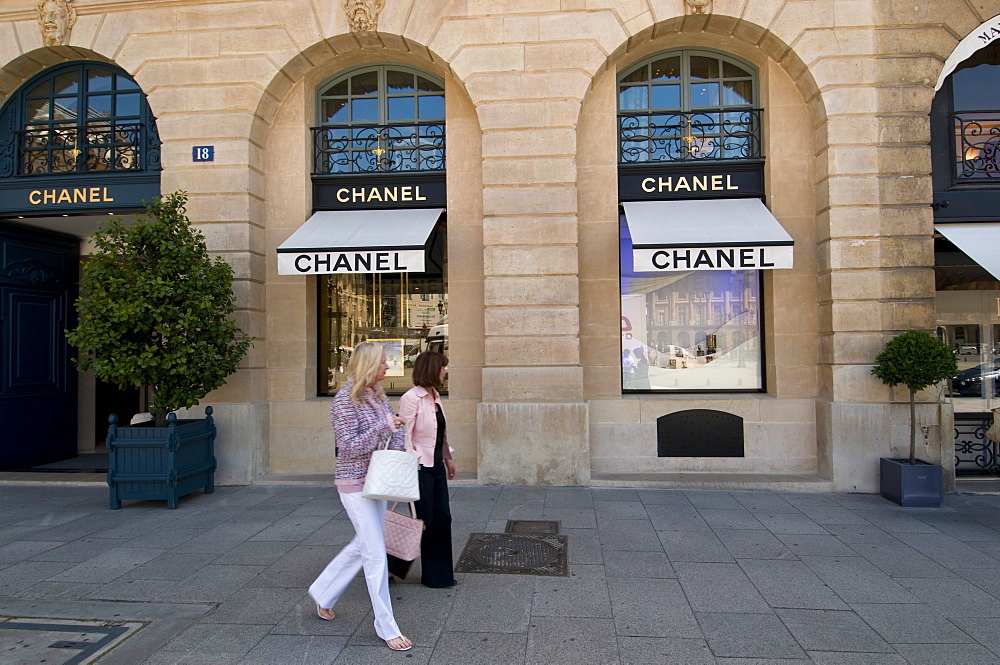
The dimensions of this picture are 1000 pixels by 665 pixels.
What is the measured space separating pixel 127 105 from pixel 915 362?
11622 mm

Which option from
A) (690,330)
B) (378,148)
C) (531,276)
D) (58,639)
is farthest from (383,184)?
(58,639)

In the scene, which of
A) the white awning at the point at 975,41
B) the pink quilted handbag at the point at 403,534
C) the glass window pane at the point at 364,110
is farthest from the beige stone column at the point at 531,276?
the white awning at the point at 975,41

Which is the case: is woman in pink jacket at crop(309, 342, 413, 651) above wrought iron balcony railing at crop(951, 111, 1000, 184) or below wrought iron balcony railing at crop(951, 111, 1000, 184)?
below

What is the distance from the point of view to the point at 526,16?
→ 27.8 feet

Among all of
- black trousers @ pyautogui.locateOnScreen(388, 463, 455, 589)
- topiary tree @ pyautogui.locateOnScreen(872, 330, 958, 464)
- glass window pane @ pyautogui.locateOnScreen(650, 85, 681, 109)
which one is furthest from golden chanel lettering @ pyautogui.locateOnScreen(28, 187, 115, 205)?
topiary tree @ pyautogui.locateOnScreen(872, 330, 958, 464)

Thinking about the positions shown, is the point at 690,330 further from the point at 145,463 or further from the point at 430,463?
the point at 145,463

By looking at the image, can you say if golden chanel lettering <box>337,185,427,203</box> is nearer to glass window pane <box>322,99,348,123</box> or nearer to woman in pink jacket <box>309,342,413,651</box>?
glass window pane <box>322,99,348,123</box>

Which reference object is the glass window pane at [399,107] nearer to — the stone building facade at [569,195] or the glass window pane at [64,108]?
the stone building facade at [569,195]

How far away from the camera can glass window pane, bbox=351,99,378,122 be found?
9445mm

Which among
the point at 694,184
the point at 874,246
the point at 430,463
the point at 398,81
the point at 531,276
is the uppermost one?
the point at 398,81

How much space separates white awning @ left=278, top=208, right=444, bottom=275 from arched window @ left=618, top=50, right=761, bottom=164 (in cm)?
338

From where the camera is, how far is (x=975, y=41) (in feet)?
26.0

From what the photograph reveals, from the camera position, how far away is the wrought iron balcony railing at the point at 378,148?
9.23 m

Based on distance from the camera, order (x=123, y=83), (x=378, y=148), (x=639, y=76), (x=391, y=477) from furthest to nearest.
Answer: (x=123, y=83), (x=378, y=148), (x=639, y=76), (x=391, y=477)
